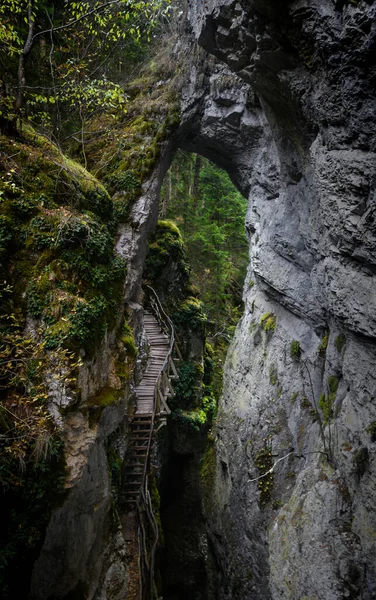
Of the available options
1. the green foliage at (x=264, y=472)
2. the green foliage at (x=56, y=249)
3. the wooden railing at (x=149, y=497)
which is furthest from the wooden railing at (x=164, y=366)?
the green foliage at (x=56, y=249)

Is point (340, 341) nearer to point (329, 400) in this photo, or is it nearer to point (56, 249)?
point (329, 400)

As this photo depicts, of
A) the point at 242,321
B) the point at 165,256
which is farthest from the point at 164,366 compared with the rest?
the point at 165,256

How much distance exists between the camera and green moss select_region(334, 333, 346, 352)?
22.8ft

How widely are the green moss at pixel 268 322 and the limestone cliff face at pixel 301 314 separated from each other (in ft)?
0.14

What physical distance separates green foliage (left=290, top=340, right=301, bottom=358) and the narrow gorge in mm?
68

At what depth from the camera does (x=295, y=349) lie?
8.91m

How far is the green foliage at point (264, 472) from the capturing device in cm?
856

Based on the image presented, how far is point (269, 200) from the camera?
10984 millimetres

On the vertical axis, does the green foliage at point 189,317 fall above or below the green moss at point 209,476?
above

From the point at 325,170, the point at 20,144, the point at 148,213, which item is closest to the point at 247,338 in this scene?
the point at 148,213

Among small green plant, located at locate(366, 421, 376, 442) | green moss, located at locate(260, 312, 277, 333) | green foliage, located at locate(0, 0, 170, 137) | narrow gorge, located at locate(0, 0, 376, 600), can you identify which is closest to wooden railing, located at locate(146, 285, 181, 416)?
narrow gorge, located at locate(0, 0, 376, 600)

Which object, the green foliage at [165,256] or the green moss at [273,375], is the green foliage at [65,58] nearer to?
the green foliage at [165,256]

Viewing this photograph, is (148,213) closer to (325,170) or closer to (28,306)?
(28,306)

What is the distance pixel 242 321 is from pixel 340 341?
19.1ft
